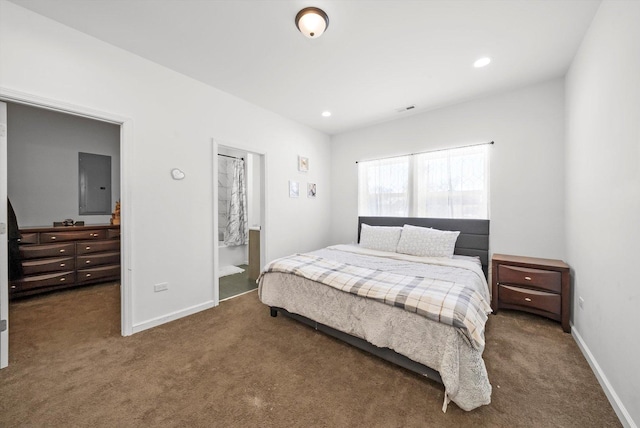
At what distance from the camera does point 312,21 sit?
182 cm

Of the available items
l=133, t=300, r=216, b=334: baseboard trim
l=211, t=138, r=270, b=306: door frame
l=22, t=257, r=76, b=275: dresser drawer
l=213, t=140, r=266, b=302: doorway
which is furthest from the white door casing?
l=213, t=140, r=266, b=302: doorway

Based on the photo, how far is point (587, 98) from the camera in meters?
2.06

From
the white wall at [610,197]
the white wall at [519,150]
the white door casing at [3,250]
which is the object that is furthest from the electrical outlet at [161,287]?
the white wall at [519,150]

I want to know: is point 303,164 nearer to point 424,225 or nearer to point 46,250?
point 424,225

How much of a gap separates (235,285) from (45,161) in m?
3.43

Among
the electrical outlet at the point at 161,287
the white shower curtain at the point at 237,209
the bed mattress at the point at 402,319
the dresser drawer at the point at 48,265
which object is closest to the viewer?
the bed mattress at the point at 402,319

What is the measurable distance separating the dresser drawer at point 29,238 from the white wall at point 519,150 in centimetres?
561

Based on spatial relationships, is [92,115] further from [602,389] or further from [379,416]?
[602,389]

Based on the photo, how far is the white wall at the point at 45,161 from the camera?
136 inches

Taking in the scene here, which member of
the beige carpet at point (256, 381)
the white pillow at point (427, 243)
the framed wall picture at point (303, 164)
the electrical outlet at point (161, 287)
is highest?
the framed wall picture at point (303, 164)

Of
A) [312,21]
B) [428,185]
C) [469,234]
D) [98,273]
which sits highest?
[312,21]

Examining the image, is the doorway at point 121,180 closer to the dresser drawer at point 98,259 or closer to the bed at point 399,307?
the bed at point 399,307

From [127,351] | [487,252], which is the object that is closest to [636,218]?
[487,252]

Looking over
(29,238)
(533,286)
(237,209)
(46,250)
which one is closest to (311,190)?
(237,209)
